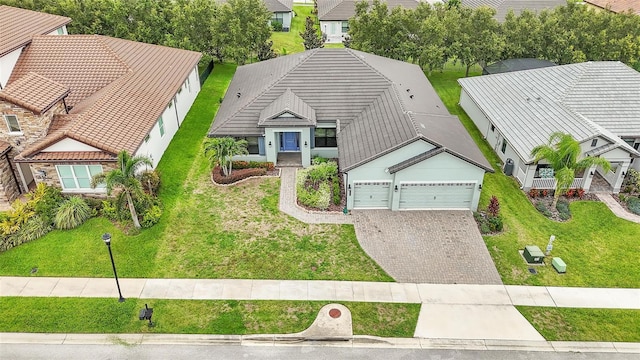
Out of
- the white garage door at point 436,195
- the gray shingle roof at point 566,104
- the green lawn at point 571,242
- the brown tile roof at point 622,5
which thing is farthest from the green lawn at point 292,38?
the brown tile roof at point 622,5

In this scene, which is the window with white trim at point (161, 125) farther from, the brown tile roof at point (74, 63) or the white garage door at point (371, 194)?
the white garage door at point (371, 194)

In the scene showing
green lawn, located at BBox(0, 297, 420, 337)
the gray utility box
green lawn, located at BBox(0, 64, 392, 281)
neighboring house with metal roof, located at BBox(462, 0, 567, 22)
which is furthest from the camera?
neighboring house with metal roof, located at BBox(462, 0, 567, 22)

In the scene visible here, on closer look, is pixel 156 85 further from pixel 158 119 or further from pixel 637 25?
pixel 637 25

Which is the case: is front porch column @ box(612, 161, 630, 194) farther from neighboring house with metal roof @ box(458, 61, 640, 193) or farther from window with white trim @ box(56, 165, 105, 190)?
window with white trim @ box(56, 165, 105, 190)

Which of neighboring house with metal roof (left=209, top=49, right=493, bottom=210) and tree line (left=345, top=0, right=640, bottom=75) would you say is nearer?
neighboring house with metal roof (left=209, top=49, right=493, bottom=210)

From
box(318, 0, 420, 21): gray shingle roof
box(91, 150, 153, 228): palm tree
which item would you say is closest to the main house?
box(91, 150, 153, 228): palm tree

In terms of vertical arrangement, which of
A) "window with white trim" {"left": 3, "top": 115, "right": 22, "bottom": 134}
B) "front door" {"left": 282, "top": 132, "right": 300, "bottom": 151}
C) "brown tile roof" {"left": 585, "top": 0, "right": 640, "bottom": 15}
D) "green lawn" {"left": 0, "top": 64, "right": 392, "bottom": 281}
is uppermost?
"brown tile roof" {"left": 585, "top": 0, "right": 640, "bottom": 15}

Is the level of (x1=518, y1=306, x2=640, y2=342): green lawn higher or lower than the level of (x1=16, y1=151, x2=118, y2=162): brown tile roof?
lower
